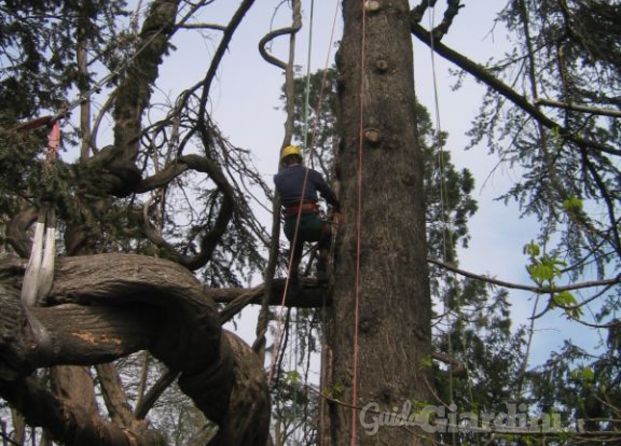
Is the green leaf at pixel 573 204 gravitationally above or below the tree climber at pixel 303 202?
below

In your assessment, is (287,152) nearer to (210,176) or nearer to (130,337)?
(210,176)

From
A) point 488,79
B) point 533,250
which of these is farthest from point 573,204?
point 488,79

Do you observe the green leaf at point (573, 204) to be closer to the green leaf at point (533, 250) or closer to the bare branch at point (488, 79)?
the green leaf at point (533, 250)

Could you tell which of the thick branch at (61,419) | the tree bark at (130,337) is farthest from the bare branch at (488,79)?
the thick branch at (61,419)

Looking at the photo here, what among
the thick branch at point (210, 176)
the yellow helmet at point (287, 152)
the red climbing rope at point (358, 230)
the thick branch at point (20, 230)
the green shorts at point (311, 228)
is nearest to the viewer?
the red climbing rope at point (358, 230)

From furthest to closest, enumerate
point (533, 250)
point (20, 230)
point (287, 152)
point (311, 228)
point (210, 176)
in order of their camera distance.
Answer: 1. point (210, 176)
2. point (287, 152)
3. point (311, 228)
4. point (20, 230)
5. point (533, 250)

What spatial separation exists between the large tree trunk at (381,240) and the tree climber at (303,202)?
75cm

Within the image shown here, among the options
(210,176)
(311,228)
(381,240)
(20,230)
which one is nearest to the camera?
(381,240)

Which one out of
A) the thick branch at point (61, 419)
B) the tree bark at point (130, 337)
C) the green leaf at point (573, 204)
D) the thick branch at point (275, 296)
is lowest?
the thick branch at point (61, 419)

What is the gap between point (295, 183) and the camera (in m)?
5.35

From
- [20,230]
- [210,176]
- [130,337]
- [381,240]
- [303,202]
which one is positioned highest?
[210,176]

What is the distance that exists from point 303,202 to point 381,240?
1.40 metres

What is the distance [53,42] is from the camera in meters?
5.61

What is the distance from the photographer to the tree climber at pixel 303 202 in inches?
198
